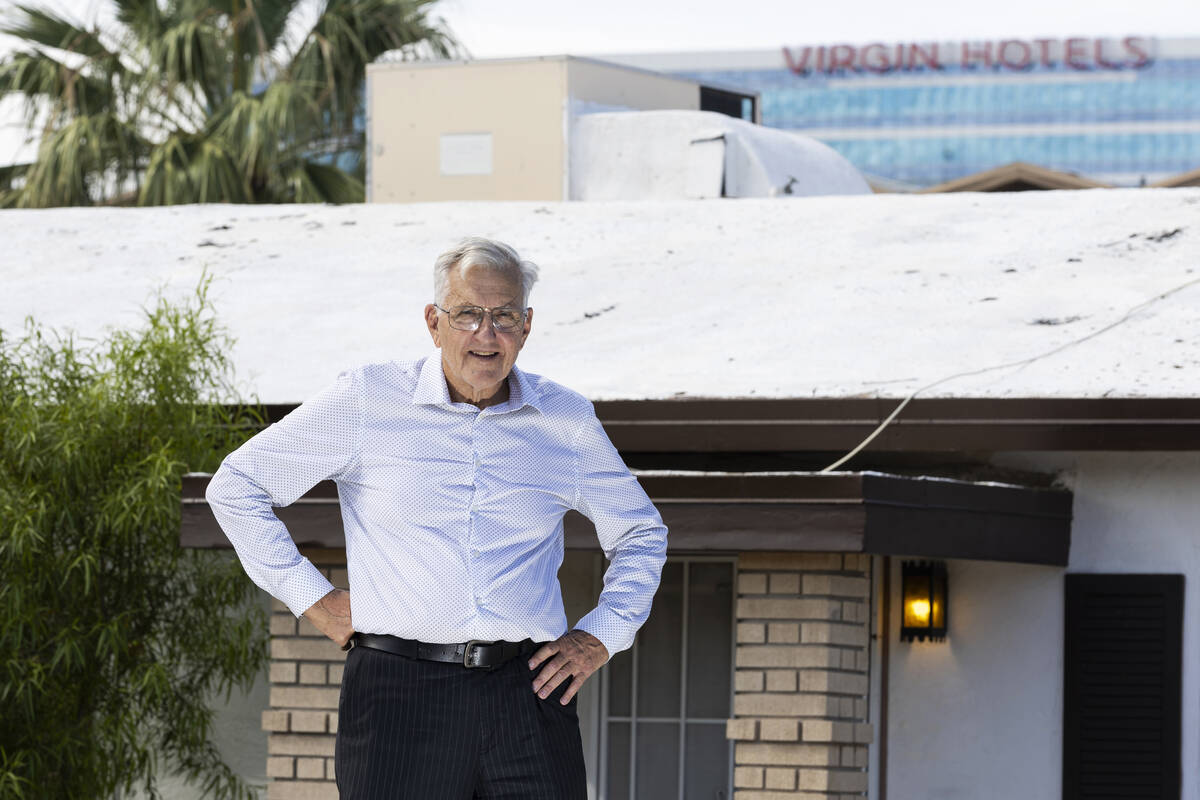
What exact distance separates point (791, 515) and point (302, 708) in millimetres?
1823

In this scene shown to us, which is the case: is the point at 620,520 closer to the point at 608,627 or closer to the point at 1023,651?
the point at 608,627

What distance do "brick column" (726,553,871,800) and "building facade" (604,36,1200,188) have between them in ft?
331

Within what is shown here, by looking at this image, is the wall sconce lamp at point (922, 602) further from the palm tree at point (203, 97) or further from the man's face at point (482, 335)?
the palm tree at point (203, 97)

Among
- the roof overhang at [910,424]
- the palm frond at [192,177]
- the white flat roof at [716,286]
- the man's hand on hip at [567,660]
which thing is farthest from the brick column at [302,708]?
the palm frond at [192,177]

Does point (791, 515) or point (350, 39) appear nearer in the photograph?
point (791, 515)

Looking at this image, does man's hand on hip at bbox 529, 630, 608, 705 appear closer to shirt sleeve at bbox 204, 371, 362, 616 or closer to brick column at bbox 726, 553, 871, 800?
shirt sleeve at bbox 204, 371, 362, 616

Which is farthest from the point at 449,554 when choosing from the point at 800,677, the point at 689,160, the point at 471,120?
the point at 471,120

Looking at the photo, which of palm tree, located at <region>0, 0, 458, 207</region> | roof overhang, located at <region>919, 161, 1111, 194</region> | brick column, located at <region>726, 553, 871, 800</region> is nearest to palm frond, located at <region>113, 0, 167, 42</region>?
palm tree, located at <region>0, 0, 458, 207</region>

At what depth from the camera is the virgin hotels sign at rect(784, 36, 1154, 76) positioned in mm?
105688

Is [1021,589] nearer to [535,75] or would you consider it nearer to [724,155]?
[724,155]

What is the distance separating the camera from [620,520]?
369cm

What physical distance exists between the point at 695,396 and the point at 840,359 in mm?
674

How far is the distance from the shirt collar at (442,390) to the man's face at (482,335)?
0.17ft

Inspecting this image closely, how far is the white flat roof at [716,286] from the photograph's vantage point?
704 cm
